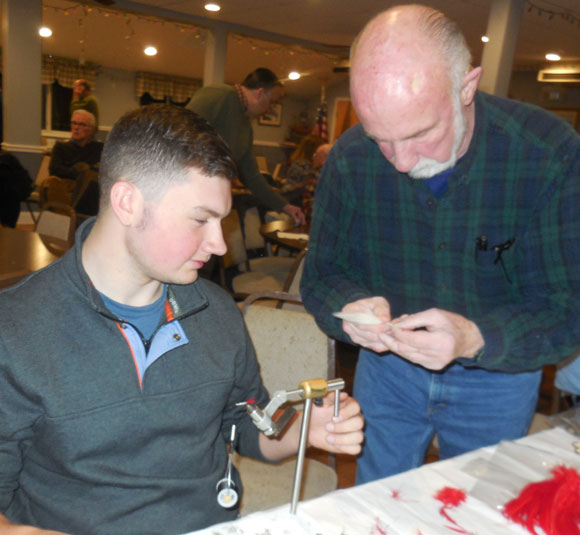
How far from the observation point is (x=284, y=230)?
14.6 ft

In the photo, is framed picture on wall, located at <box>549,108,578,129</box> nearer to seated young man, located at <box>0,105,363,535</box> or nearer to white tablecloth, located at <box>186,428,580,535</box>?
white tablecloth, located at <box>186,428,580,535</box>

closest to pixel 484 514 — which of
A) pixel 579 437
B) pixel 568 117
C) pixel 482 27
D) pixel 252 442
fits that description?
pixel 579 437

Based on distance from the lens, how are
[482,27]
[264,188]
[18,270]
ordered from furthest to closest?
[482,27]
[264,188]
[18,270]

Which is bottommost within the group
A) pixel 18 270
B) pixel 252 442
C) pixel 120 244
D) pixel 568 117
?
pixel 252 442

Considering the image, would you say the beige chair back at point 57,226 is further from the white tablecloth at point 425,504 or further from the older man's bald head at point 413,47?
the white tablecloth at point 425,504

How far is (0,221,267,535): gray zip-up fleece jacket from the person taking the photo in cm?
109

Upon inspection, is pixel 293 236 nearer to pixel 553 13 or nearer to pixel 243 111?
pixel 243 111

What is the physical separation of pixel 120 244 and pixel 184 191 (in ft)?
0.60

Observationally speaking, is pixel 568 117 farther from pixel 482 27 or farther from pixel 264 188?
A: pixel 264 188

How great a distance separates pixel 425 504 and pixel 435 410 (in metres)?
0.46

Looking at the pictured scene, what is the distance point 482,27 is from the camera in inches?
322

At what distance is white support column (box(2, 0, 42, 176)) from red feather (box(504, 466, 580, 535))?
7.96 metres

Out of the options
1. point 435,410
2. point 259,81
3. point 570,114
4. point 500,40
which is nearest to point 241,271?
point 259,81

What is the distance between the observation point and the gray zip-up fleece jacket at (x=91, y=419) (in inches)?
42.8
